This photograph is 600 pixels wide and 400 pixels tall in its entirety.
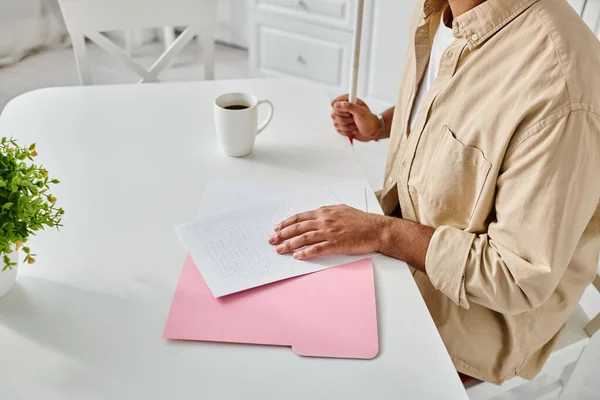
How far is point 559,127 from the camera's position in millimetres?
846

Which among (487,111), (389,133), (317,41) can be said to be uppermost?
(487,111)

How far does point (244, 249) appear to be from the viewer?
0.97 m

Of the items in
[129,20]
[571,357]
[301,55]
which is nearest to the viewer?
[571,357]

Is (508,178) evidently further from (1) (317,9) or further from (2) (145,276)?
(1) (317,9)

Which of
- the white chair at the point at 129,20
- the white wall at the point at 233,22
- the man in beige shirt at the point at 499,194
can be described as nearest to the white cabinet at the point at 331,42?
the white wall at the point at 233,22

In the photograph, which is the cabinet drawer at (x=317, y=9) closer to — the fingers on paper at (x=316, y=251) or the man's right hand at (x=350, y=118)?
the man's right hand at (x=350, y=118)

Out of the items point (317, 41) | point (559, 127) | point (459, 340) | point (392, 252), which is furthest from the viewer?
point (317, 41)

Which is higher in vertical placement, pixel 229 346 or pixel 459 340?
pixel 229 346

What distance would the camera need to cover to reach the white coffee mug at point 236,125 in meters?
1.17

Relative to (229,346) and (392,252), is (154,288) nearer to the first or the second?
(229,346)

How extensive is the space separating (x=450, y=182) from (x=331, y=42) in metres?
2.00

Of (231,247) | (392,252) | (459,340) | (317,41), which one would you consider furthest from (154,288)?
(317,41)

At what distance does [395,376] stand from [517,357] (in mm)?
429

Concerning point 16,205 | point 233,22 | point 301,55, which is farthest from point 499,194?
point 233,22
